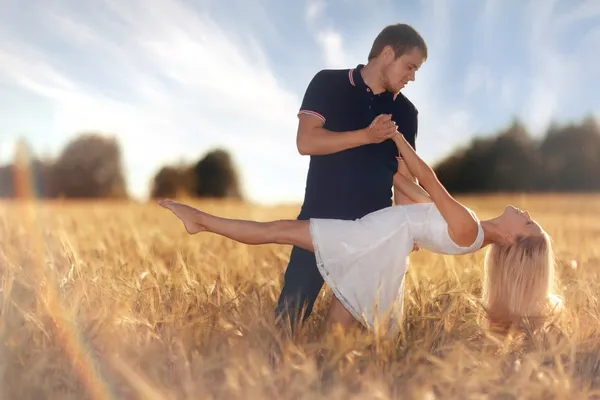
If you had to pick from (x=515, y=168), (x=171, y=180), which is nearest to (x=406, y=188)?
(x=515, y=168)

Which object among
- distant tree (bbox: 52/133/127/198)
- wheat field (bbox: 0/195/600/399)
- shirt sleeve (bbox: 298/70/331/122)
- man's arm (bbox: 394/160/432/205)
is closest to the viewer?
wheat field (bbox: 0/195/600/399)

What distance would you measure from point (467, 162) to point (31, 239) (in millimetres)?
15089

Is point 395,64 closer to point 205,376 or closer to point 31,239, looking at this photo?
point 205,376

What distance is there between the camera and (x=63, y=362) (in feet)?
8.14

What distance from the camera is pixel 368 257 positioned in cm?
298

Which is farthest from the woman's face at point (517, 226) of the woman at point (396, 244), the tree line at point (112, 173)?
the tree line at point (112, 173)

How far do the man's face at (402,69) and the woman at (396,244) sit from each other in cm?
38

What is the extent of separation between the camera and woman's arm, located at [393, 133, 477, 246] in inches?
115

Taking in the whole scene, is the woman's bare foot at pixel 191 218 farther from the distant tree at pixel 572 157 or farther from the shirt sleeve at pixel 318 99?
the distant tree at pixel 572 157

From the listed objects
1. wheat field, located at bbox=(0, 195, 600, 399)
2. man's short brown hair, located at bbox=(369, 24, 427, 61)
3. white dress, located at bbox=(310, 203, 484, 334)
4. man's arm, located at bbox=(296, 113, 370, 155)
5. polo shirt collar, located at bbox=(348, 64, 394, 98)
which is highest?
man's short brown hair, located at bbox=(369, 24, 427, 61)

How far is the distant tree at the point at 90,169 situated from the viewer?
72.5ft

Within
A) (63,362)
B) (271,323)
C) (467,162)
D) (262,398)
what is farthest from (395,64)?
(467,162)

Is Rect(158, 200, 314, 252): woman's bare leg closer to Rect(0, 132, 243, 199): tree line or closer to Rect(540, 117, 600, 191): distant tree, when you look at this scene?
Rect(540, 117, 600, 191): distant tree

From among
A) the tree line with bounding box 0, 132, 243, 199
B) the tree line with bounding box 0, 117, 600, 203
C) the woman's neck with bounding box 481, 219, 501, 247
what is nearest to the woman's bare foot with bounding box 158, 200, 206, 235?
the woman's neck with bounding box 481, 219, 501, 247
